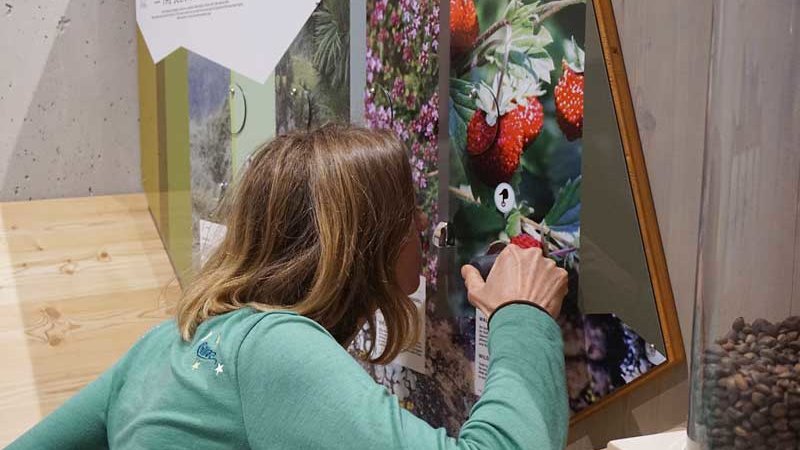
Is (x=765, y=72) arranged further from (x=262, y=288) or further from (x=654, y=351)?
(x=262, y=288)

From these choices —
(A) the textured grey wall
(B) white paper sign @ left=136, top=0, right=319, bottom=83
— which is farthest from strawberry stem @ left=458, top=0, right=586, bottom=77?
(A) the textured grey wall

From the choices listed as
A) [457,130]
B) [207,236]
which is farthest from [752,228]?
[207,236]

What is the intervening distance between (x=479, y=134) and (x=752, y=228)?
1.94 ft

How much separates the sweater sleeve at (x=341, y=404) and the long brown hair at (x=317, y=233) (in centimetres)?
11

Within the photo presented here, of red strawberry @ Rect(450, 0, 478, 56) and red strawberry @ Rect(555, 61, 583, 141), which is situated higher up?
red strawberry @ Rect(450, 0, 478, 56)

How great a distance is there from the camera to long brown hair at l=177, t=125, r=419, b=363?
1156mm

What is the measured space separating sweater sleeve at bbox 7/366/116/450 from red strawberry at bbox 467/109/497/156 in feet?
1.95

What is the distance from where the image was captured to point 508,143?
1.37 m

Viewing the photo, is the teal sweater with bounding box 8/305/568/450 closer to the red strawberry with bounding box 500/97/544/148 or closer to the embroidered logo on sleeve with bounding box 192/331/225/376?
the embroidered logo on sleeve with bounding box 192/331/225/376

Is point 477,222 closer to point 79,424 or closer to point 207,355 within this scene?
point 207,355

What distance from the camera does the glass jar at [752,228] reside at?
0.83 m

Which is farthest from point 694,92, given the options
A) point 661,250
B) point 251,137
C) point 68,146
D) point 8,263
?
point 68,146

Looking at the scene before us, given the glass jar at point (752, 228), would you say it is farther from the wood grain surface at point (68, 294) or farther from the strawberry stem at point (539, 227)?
the wood grain surface at point (68, 294)

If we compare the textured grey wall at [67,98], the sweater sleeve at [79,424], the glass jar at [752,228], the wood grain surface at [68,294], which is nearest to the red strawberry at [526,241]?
the glass jar at [752,228]
